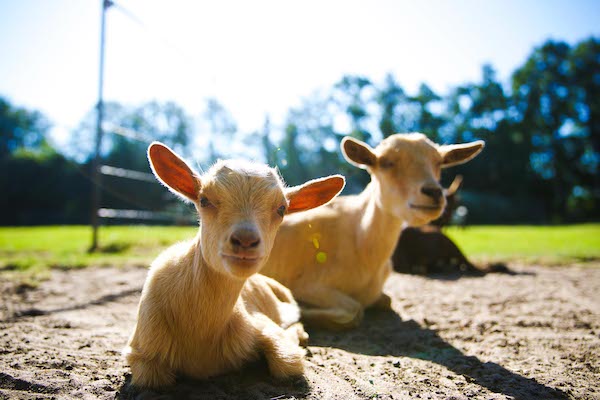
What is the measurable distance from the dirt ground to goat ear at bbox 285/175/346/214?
1.25 meters

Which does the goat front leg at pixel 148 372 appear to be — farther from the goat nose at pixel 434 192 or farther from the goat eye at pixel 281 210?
the goat nose at pixel 434 192

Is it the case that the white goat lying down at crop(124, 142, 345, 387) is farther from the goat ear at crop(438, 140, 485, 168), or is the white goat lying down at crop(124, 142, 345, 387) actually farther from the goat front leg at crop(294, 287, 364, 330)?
the goat ear at crop(438, 140, 485, 168)

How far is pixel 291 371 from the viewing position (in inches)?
108

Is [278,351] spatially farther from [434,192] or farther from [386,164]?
[386,164]

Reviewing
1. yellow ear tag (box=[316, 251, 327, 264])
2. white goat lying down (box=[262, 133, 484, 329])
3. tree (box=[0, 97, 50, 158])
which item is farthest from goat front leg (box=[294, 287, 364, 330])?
tree (box=[0, 97, 50, 158])

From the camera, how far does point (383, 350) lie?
356 cm

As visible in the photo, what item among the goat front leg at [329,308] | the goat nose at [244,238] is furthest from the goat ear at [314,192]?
the goat front leg at [329,308]

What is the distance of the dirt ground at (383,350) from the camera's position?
255 cm

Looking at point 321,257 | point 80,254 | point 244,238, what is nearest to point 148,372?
Result: point 244,238

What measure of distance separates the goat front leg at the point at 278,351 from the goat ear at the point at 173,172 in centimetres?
113

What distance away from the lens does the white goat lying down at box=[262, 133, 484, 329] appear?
13.8 ft

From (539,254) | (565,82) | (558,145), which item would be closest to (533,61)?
(565,82)

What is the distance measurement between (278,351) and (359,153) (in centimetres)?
264

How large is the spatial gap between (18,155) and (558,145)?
47859 millimetres
